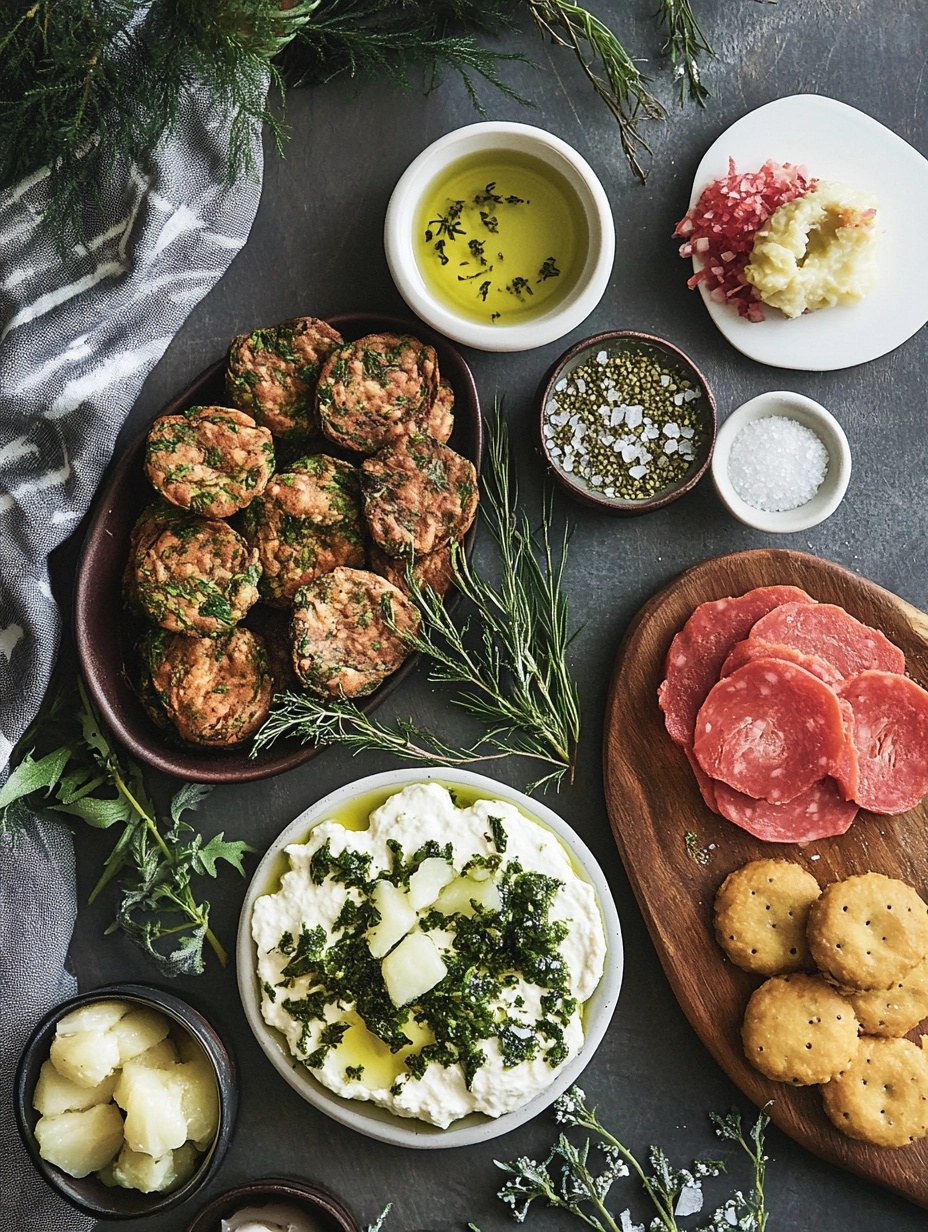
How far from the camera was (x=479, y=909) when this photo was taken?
2010 millimetres

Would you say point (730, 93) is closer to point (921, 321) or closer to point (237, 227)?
point (921, 321)

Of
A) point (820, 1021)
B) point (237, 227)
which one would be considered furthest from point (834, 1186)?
point (237, 227)

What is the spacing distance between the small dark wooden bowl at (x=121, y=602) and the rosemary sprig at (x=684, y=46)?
32.1 inches

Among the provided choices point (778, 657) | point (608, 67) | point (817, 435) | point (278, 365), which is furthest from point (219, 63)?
point (778, 657)

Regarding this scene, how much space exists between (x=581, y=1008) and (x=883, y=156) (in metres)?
1.95

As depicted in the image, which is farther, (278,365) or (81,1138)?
(278,365)

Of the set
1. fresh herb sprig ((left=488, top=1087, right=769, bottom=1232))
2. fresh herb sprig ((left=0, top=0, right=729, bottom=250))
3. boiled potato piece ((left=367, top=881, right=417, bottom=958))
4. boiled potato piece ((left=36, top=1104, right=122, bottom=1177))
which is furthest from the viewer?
fresh herb sprig ((left=488, top=1087, right=769, bottom=1232))

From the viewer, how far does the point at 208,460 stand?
1.97m

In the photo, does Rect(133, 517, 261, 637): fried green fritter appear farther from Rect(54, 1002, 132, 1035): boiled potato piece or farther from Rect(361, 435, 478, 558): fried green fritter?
Rect(54, 1002, 132, 1035): boiled potato piece

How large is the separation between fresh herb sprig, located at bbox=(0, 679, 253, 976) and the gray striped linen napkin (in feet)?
0.29

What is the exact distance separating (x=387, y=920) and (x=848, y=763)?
3.26 ft

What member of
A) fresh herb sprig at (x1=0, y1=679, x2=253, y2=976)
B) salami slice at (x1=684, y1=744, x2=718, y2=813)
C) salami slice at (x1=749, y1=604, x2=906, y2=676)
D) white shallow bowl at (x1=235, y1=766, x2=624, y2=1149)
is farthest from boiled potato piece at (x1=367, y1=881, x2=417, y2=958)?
salami slice at (x1=749, y1=604, x2=906, y2=676)

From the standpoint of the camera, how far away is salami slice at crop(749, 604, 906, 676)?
212cm

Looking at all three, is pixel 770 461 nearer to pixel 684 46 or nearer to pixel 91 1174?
pixel 684 46
